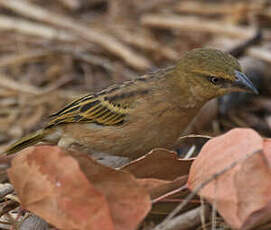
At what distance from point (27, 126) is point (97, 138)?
160 cm

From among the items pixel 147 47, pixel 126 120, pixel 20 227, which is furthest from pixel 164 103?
pixel 147 47

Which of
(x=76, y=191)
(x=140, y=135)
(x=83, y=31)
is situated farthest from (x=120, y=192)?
(x=83, y=31)

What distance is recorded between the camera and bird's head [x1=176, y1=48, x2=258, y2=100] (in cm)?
372

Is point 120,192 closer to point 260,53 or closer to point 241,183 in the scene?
point 241,183

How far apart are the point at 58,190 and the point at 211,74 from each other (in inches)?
66.4

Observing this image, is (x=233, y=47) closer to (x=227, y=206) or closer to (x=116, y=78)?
(x=116, y=78)

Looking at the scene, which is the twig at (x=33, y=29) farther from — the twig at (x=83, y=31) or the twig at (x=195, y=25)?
the twig at (x=195, y=25)

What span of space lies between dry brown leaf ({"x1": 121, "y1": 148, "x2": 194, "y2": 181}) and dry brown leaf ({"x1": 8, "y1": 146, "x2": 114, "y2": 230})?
15.6 inches

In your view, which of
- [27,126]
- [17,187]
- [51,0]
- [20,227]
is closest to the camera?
[17,187]

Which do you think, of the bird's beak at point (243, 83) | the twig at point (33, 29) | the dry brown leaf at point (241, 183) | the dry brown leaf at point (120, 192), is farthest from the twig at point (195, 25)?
the dry brown leaf at point (120, 192)

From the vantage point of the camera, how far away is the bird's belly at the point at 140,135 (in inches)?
153

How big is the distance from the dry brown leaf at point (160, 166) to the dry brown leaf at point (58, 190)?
397mm

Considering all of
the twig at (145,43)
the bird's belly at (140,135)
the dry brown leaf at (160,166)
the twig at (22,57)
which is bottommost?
the twig at (145,43)

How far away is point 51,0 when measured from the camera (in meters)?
7.34
